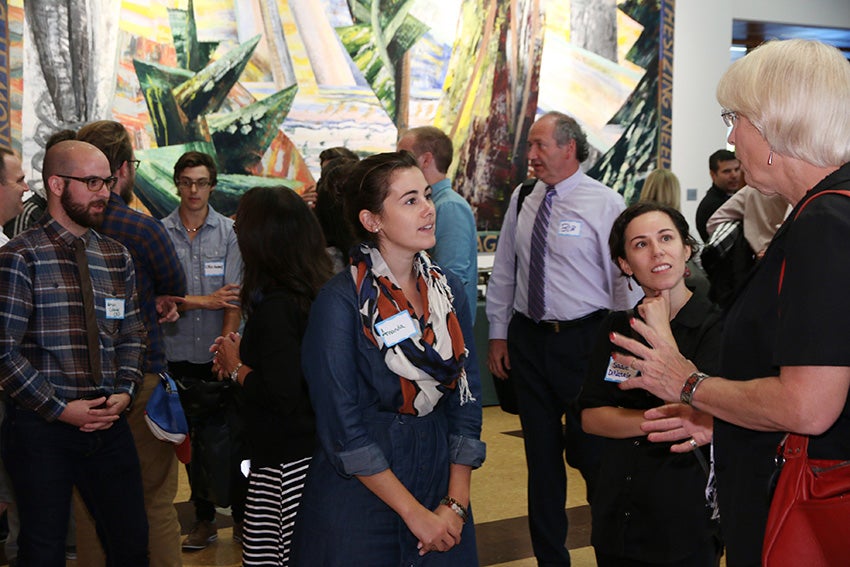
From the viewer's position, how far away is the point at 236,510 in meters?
4.14

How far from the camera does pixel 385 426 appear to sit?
208 cm

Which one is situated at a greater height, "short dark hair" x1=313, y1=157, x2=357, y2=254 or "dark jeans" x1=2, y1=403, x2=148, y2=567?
"short dark hair" x1=313, y1=157, x2=357, y2=254

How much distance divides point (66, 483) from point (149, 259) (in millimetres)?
913

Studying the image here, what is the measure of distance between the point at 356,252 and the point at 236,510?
91.2 inches

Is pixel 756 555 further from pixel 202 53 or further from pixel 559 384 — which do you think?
pixel 202 53

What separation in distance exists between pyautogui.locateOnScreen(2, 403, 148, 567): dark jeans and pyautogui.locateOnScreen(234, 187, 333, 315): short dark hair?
0.64m

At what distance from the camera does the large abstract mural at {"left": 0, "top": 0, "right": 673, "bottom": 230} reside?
5918 mm

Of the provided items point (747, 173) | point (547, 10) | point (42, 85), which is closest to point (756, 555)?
point (747, 173)

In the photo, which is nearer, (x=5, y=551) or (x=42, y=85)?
(x=5, y=551)

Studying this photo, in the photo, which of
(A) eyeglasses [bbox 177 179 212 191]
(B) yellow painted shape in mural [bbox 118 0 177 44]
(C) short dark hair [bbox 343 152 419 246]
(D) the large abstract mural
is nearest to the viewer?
(C) short dark hair [bbox 343 152 419 246]

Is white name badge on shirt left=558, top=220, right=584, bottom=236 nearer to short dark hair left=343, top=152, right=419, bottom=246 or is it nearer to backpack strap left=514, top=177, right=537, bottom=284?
backpack strap left=514, top=177, right=537, bottom=284

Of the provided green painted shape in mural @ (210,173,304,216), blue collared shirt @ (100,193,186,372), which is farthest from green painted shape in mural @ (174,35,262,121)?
blue collared shirt @ (100,193,186,372)

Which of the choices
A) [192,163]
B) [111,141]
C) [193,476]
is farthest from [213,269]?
[193,476]

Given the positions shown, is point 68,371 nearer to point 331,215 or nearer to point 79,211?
point 79,211
